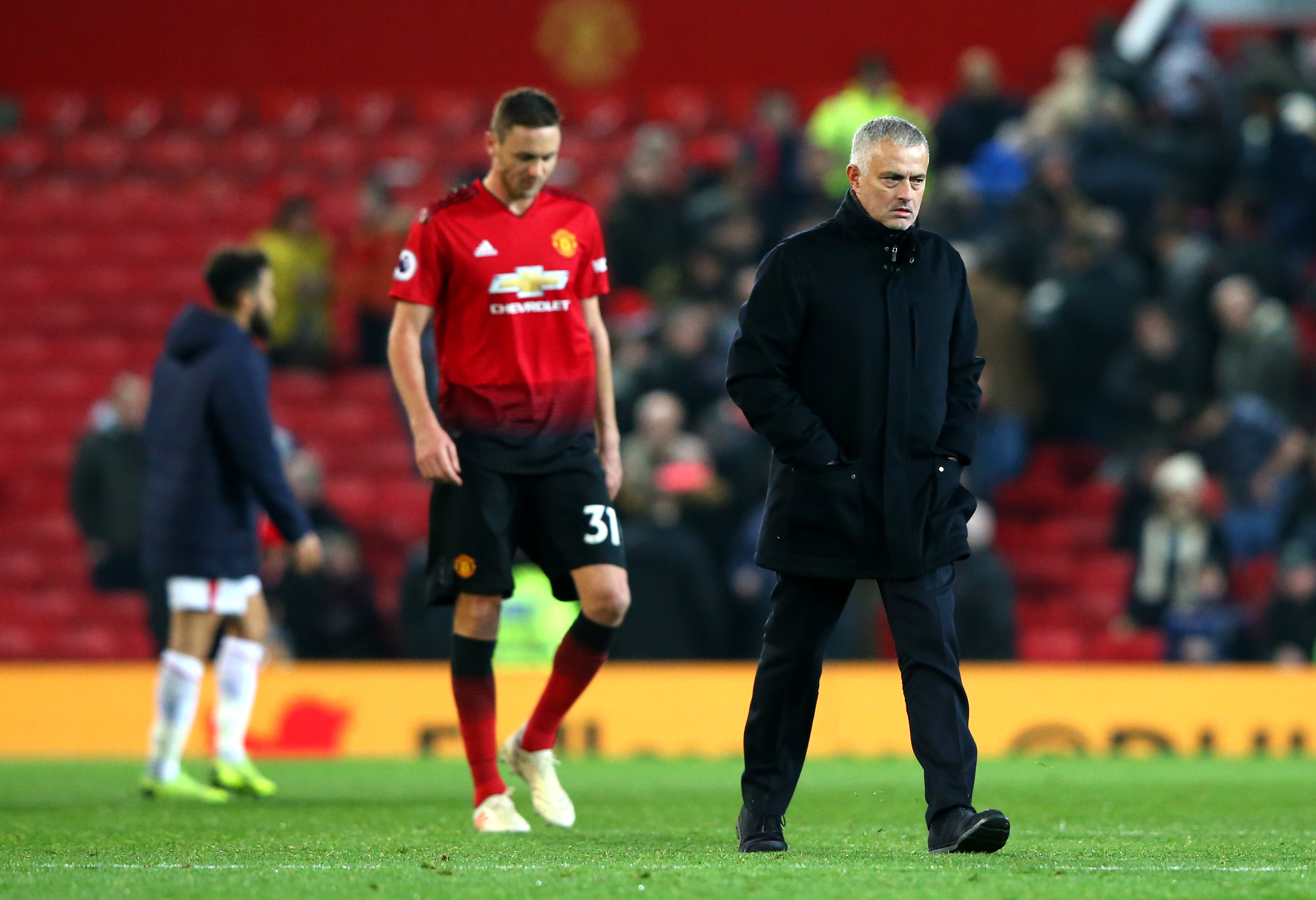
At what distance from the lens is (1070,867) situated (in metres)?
5.30

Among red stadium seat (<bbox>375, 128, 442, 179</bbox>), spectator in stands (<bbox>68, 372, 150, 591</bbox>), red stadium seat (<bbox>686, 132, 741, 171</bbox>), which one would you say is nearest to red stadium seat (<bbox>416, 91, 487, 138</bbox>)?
red stadium seat (<bbox>375, 128, 442, 179</bbox>)

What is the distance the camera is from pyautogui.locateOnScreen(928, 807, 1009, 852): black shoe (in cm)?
544

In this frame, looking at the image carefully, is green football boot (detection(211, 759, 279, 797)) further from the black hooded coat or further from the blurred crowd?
the blurred crowd

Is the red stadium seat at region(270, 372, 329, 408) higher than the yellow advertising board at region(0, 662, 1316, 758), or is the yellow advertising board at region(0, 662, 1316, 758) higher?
the red stadium seat at region(270, 372, 329, 408)

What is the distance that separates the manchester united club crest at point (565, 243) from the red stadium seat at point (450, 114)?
15577 mm

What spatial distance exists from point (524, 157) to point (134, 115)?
18164 millimetres

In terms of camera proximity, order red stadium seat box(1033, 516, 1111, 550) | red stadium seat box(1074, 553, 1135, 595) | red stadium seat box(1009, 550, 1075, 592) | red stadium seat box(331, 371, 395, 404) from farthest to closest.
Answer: red stadium seat box(331, 371, 395, 404) < red stadium seat box(1033, 516, 1111, 550) < red stadium seat box(1009, 550, 1075, 592) < red stadium seat box(1074, 553, 1135, 595)

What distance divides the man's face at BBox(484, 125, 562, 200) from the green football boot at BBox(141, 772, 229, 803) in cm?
308

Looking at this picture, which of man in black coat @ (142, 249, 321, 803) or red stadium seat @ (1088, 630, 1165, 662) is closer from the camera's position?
man in black coat @ (142, 249, 321, 803)

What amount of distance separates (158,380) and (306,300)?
8.53m

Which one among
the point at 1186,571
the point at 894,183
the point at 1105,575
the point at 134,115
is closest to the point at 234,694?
the point at 894,183

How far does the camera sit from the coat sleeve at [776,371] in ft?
18.5

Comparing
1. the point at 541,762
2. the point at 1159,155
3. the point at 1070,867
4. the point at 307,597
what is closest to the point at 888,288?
the point at 1070,867

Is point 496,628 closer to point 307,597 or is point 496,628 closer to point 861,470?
point 861,470
